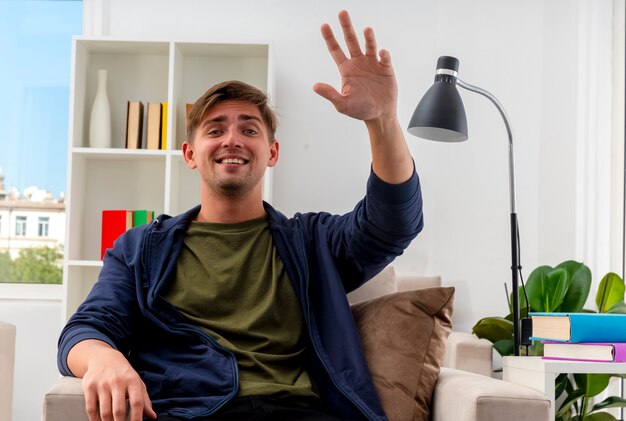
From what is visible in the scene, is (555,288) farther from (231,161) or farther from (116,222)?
(116,222)

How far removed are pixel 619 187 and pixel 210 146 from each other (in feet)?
6.99

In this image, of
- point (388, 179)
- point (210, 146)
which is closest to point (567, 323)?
point (388, 179)

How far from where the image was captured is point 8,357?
8.61ft

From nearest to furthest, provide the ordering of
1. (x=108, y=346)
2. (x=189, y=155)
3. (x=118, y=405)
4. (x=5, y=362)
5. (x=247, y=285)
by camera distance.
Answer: (x=118, y=405) < (x=108, y=346) < (x=247, y=285) < (x=189, y=155) < (x=5, y=362)

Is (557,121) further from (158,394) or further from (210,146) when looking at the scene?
(158,394)

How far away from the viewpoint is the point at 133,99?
3.67 m

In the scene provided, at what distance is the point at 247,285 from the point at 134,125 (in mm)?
1714

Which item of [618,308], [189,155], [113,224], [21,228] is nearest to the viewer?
[189,155]

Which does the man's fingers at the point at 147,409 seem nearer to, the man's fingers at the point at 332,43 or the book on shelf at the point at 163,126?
the man's fingers at the point at 332,43

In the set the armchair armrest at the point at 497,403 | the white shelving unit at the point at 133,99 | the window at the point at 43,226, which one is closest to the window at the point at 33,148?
the window at the point at 43,226

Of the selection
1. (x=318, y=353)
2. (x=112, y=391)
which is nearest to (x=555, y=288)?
(x=318, y=353)

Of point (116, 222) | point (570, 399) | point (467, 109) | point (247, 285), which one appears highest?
point (467, 109)

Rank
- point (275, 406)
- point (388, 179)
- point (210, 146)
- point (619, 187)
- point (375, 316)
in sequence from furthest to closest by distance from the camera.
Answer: point (619, 187)
point (210, 146)
point (375, 316)
point (388, 179)
point (275, 406)

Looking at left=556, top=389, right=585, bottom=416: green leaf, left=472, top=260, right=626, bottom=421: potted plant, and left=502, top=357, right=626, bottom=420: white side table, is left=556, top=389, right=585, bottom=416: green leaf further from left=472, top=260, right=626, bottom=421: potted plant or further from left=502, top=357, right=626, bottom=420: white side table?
left=502, top=357, right=626, bottom=420: white side table
